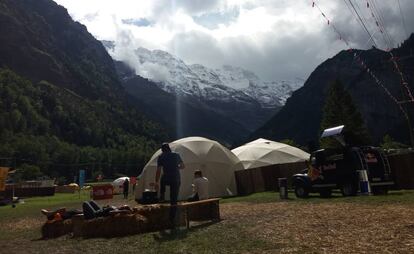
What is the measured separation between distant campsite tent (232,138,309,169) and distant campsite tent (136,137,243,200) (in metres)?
6.14

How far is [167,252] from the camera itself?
9367mm

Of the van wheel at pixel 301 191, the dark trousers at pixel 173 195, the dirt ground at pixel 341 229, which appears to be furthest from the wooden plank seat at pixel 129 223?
the van wheel at pixel 301 191

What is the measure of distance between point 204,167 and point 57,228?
19.4 m

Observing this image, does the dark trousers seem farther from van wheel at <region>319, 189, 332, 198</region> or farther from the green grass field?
van wheel at <region>319, 189, 332, 198</region>

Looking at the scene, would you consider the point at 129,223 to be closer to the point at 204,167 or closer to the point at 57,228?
the point at 57,228

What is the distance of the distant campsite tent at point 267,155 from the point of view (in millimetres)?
41219

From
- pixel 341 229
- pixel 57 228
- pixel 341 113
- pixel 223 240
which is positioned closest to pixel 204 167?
pixel 57 228

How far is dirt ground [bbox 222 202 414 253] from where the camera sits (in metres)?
8.28

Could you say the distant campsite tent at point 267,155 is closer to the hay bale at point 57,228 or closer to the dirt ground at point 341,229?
the dirt ground at point 341,229

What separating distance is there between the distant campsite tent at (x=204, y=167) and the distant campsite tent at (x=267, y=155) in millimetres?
6136

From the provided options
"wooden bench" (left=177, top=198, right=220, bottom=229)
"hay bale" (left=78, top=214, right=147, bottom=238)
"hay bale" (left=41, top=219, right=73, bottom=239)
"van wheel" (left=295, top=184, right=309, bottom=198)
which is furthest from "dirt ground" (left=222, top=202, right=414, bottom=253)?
"van wheel" (left=295, top=184, right=309, bottom=198)

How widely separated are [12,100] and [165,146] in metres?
189

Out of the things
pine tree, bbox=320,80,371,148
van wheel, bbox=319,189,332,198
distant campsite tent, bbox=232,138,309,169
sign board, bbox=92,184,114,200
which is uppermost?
pine tree, bbox=320,80,371,148

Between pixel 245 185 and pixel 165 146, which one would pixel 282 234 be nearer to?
pixel 165 146
